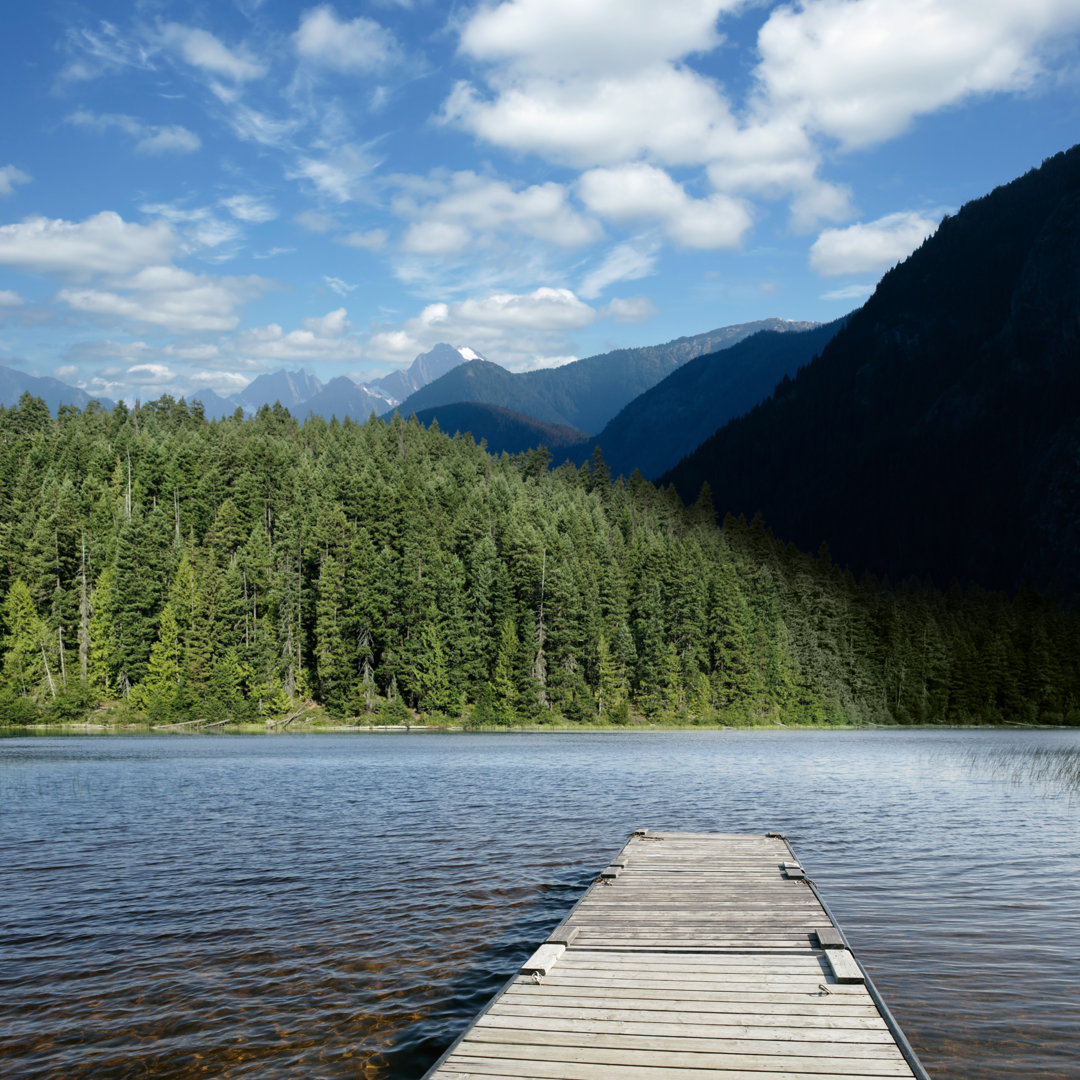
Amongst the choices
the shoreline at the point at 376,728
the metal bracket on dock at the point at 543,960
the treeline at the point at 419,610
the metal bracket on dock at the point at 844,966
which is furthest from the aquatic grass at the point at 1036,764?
the treeline at the point at 419,610

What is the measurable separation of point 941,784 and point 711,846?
27825 millimetres

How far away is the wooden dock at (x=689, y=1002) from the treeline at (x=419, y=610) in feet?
308

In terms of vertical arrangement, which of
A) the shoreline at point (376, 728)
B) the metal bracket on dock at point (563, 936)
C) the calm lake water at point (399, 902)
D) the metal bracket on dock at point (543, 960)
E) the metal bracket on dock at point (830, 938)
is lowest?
the shoreline at point (376, 728)

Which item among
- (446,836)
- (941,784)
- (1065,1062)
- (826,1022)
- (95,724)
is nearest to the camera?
(826,1022)

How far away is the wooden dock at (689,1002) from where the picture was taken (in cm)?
833

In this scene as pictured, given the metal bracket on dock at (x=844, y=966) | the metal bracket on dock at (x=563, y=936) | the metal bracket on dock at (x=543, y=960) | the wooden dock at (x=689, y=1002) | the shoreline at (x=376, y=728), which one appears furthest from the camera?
the shoreline at (x=376, y=728)

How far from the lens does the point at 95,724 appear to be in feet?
325

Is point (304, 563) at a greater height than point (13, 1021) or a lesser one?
greater

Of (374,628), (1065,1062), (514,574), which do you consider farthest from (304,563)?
(1065,1062)

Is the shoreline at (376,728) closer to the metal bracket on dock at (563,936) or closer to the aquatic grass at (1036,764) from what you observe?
the aquatic grass at (1036,764)

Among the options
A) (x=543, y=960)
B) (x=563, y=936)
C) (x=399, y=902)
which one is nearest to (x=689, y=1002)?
(x=543, y=960)

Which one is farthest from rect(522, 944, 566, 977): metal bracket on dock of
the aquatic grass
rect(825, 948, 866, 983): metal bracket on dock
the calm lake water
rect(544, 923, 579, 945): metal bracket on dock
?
the aquatic grass

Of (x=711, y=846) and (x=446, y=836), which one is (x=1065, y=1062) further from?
(x=446, y=836)

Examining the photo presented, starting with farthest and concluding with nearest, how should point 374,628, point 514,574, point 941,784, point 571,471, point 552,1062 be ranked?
point 571,471, point 514,574, point 374,628, point 941,784, point 552,1062
